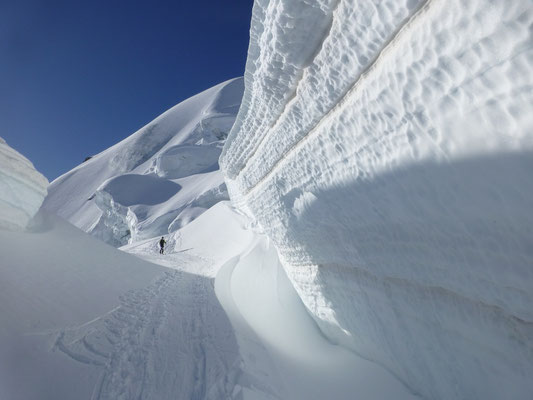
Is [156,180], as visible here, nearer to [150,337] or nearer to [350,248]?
[150,337]

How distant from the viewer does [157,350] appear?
2.71 metres

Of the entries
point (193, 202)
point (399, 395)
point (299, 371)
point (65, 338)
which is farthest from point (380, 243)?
point (193, 202)

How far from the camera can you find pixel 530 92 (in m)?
0.86

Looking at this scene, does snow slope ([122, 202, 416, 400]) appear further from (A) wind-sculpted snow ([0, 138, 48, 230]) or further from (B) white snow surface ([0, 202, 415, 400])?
(A) wind-sculpted snow ([0, 138, 48, 230])

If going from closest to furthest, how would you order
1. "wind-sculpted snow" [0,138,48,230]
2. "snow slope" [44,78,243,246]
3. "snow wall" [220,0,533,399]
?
"snow wall" [220,0,533,399], "wind-sculpted snow" [0,138,48,230], "snow slope" [44,78,243,246]

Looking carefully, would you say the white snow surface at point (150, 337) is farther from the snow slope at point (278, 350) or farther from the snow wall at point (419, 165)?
the snow wall at point (419, 165)

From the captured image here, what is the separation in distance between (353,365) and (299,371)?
0.50m

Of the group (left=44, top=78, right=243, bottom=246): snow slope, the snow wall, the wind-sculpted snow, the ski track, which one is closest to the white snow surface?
the ski track

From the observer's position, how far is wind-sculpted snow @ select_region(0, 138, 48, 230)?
455cm

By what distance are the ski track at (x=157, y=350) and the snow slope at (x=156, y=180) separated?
15.2 m

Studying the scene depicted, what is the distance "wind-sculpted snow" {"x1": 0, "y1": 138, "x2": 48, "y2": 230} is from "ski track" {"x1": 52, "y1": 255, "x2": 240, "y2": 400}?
98.1 inches

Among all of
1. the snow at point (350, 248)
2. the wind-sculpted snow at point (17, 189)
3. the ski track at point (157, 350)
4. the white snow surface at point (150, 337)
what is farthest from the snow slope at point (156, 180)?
the snow at point (350, 248)

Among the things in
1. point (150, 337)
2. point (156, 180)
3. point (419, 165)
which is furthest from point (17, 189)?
point (156, 180)

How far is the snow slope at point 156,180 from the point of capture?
20.5 metres
